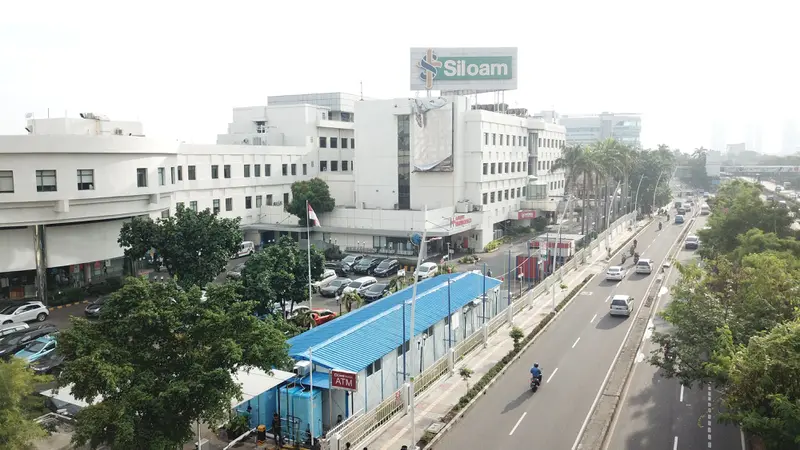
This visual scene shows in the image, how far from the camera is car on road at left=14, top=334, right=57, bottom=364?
104 ft

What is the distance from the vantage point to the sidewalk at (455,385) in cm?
2391

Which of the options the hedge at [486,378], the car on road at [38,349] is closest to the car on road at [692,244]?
the hedge at [486,378]

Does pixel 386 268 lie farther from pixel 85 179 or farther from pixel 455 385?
pixel 455 385

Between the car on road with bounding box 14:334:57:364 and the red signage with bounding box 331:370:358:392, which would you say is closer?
the red signage with bounding box 331:370:358:392

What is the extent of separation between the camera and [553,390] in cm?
2858

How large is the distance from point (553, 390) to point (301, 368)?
38.1 ft

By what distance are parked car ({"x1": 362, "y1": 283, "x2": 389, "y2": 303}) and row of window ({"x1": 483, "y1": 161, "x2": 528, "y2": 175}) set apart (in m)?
28.8

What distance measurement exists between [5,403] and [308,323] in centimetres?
1957

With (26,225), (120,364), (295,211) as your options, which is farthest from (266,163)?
(120,364)

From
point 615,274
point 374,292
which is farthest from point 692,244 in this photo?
point 374,292

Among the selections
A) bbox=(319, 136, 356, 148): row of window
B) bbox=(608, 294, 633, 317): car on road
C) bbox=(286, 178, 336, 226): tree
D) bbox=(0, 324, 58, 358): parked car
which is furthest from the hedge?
bbox=(319, 136, 356, 148): row of window

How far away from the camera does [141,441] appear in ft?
56.9

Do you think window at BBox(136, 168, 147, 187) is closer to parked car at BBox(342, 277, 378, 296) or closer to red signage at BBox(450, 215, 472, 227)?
parked car at BBox(342, 277, 378, 296)

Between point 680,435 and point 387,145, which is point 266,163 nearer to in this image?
point 387,145
